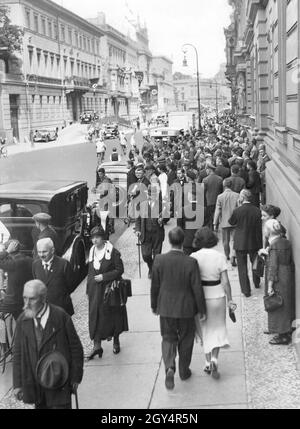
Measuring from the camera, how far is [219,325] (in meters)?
6.21

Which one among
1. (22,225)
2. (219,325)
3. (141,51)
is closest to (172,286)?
(219,325)

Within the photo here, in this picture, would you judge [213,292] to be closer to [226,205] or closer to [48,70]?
[226,205]

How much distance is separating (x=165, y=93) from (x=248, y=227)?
120173 mm

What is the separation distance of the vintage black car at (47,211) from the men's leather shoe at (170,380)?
3.85 metres

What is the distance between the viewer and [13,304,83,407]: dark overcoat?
184 inches

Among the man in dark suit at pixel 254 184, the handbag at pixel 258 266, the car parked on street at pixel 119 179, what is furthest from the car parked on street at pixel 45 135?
the handbag at pixel 258 266

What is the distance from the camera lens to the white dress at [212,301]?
610cm

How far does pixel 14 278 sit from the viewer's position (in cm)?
696

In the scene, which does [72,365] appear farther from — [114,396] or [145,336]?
[145,336]

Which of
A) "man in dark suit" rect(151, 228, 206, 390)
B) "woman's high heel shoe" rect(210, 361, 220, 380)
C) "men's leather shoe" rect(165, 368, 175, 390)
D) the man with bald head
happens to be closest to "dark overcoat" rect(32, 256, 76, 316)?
the man with bald head

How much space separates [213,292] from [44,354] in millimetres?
2078

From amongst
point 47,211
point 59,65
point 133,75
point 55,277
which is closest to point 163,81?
point 133,75

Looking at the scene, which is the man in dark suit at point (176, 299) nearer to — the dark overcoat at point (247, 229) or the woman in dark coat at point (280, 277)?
the woman in dark coat at point (280, 277)

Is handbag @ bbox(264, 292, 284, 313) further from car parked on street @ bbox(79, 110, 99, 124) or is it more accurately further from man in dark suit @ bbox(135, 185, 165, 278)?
car parked on street @ bbox(79, 110, 99, 124)
